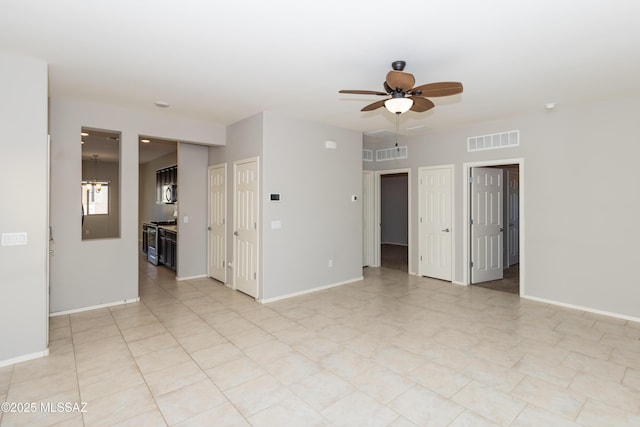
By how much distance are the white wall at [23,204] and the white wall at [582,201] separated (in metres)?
5.91

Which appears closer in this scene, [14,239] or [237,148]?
[14,239]

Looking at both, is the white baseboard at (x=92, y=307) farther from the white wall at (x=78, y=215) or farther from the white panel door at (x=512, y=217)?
the white panel door at (x=512, y=217)

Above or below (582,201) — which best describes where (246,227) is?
below

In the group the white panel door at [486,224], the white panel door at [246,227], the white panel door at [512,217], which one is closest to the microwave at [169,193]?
the white panel door at [246,227]

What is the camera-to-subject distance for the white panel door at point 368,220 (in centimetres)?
736

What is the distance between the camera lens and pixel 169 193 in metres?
7.93

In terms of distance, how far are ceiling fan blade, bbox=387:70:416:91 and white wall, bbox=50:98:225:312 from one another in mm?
3647

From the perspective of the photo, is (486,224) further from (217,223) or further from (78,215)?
(78,215)

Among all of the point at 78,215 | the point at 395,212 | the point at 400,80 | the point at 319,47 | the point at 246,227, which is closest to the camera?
the point at 400,80

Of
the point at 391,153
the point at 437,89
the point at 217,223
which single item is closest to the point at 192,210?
the point at 217,223

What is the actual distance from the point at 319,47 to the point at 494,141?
12.4ft

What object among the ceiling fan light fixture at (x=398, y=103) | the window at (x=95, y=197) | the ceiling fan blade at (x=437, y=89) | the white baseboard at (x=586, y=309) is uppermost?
the ceiling fan blade at (x=437, y=89)

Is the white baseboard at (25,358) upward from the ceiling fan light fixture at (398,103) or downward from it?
downward

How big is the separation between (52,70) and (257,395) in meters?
3.68
